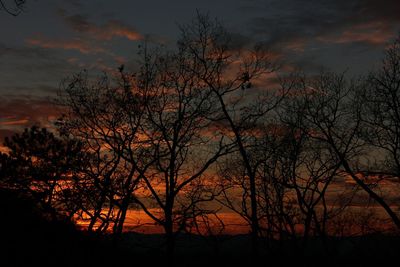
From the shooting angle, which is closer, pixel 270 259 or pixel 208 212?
pixel 208 212

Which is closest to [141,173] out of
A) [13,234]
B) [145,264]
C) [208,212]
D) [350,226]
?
[208,212]

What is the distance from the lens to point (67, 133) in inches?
1128

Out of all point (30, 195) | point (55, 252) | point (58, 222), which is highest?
point (30, 195)

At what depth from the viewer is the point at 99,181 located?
91.5 ft

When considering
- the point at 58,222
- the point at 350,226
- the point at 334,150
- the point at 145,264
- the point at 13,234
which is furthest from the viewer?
the point at 350,226

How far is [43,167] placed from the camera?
28.2 metres

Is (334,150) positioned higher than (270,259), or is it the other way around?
(334,150)

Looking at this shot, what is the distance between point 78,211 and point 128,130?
5722 millimetres

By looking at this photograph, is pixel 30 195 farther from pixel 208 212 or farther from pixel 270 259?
pixel 270 259

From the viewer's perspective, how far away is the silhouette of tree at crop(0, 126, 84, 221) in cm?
2777

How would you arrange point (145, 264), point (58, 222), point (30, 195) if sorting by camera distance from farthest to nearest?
point (145, 264) → point (30, 195) → point (58, 222)

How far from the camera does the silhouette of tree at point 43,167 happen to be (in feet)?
91.1

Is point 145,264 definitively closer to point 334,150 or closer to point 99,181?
point 99,181

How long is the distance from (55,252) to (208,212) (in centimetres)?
934
